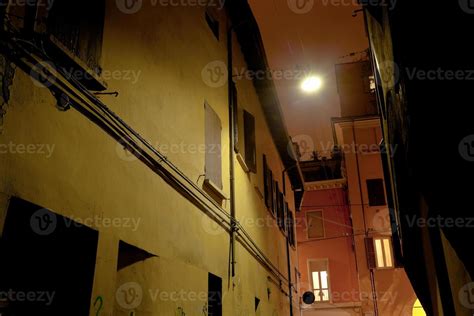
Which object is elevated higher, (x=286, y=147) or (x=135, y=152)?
(x=286, y=147)

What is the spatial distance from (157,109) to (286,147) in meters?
12.5

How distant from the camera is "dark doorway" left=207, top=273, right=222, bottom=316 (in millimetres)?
7831

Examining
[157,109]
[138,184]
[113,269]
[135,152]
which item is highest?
[157,109]

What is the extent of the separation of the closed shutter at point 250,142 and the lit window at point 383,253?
15994 mm

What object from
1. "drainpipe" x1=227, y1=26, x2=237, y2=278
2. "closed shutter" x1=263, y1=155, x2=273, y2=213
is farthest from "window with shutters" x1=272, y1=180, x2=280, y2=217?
"drainpipe" x1=227, y1=26, x2=237, y2=278

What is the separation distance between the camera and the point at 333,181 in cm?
3095

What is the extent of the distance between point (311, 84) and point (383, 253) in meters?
16.0

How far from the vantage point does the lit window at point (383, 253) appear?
84.2 ft

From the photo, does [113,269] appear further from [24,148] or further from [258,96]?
[258,96]

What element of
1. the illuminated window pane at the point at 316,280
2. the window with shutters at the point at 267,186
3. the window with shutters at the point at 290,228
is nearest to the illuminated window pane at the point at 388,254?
the illuminated window pane at the point at 316,280

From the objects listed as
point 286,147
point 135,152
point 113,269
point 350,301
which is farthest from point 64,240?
point 350,301

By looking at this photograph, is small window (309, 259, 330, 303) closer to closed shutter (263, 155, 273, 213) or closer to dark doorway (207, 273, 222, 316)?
closed shutter (263, 155, 273, 213)

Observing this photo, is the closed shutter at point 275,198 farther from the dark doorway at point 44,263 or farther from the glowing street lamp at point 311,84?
the dark doorway at point 44,263

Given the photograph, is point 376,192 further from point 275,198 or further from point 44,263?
point 44,263
